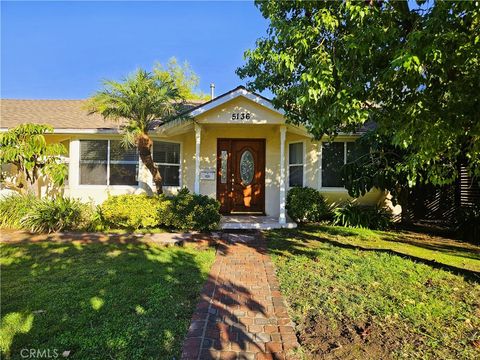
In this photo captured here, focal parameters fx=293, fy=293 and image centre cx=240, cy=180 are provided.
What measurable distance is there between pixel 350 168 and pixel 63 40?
470 inches

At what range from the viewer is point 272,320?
11.4ft

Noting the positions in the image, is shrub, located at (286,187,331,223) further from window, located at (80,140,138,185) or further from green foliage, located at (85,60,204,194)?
window, located at (80,140,138,185)

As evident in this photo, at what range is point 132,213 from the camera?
8.10m

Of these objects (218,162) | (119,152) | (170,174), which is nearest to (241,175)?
(218,162)

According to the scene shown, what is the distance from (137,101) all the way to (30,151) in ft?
11.1

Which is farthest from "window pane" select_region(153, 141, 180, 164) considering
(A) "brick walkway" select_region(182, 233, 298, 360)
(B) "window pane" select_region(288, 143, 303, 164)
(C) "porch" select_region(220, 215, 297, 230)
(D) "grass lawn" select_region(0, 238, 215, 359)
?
(A) "brick walkway" select_region(182, 233, 298, 360)

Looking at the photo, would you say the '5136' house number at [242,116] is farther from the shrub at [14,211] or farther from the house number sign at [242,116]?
the shrub at [14,211]

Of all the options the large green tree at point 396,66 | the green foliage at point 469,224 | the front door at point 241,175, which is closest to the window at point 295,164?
the front door at point 241,175

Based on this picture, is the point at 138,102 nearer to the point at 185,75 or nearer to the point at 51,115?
the point at 51,115

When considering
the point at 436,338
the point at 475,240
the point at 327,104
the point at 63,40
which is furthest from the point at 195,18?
the point at 475,240

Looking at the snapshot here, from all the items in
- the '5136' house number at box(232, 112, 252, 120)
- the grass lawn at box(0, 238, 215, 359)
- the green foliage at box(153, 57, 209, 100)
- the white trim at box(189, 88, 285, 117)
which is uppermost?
the green foliage at box(153, 57, 209, 100)

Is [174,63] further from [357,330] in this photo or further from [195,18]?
[357,330]

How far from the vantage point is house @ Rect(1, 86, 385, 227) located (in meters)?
9.95

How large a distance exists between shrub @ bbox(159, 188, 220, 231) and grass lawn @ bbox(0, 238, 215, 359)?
1596 millimetres
